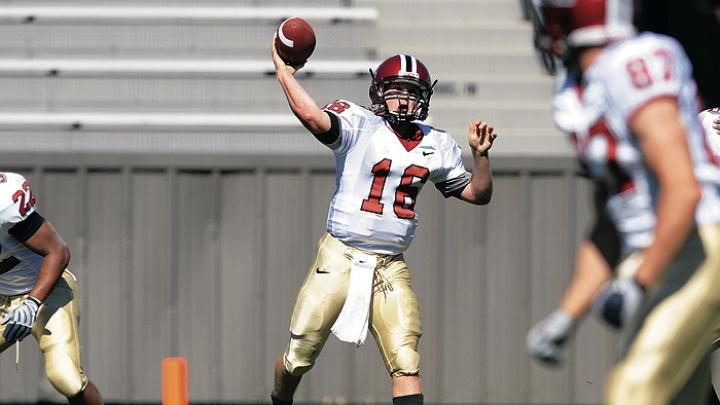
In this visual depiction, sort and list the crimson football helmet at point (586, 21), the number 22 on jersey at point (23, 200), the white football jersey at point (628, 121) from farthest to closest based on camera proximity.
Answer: the number 22 on jersey at point (23, 200), the crimson football helmet at point (586, 21), the white football jersey at point (628, 121)

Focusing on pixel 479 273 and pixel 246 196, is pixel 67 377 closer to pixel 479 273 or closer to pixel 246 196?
pixel 246 196

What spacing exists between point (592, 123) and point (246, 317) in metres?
5.57

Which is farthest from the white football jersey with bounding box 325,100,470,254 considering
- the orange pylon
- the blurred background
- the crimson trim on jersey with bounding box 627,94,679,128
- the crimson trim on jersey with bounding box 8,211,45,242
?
the blurred background

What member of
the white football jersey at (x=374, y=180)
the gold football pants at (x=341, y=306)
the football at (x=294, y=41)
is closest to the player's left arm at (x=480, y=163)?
the white football jersey at (x=374, y=180)

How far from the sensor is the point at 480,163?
602cm

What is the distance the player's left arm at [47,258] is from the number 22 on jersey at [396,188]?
1378mm

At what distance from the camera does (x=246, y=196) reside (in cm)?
898

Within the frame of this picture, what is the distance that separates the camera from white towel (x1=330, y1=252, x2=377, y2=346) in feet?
19.2

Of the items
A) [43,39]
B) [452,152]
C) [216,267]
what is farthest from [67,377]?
[43,39]

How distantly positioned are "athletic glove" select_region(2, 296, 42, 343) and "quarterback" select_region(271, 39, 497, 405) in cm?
115

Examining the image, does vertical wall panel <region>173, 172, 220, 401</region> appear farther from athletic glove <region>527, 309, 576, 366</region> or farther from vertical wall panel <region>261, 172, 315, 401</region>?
athletic glove <region>527, 309, 576, 366</region>

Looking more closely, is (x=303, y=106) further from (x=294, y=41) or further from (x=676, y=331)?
(x=676, y=331)

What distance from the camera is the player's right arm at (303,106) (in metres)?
5.66

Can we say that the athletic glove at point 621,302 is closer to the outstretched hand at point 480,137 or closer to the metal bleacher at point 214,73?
the outstretched hand at point 480,137
